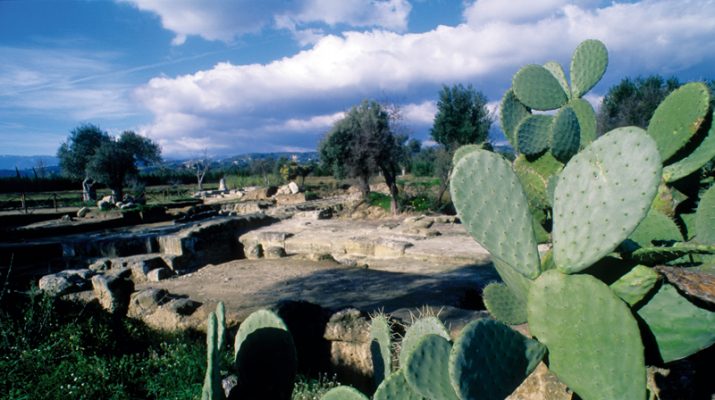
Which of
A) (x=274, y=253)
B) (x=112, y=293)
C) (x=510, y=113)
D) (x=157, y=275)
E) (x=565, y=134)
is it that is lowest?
(x=274, y=253)

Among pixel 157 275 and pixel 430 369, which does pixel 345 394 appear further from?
pixel 157 275

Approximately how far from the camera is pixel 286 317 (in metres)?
4.60

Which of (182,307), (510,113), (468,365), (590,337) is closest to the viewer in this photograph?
(468,365)

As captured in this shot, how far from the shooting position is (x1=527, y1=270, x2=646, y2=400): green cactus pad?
3.32 ft

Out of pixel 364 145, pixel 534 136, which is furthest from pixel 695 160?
pixel 364 145

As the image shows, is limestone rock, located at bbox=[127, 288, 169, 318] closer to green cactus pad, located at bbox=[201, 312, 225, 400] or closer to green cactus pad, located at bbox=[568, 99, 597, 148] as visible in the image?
green cactus pad, located at bbox=[201, 312, 225, 400]

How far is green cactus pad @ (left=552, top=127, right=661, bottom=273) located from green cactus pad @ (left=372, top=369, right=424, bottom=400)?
49 centimetres

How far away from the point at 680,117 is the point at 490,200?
92 centimetres

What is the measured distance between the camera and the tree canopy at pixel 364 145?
19406 mm

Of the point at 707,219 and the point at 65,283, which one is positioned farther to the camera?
the point at 65,283

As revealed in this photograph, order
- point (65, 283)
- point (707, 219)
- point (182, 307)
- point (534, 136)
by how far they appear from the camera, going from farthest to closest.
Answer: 1. point (65, 283)
2. point (182, 307)
3. point (534, 136)
4. point (707, 219)

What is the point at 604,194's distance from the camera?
1.13 metres

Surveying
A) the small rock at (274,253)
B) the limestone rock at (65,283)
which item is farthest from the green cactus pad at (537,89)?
the small rock at (274,253)

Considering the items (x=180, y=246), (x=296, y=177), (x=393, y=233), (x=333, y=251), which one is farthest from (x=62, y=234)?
(x=296, y=177)
